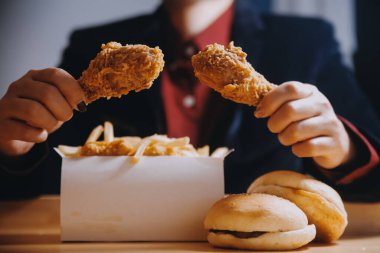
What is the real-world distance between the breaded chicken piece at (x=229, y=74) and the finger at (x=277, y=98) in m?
0.02

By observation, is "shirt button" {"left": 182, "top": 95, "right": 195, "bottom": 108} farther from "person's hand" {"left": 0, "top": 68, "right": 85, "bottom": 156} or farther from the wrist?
"person's hand" {"left": 0, "top": 68, "right": 85, "bottom": 156}

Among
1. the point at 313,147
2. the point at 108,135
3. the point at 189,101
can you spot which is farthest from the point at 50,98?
the point at 189,101

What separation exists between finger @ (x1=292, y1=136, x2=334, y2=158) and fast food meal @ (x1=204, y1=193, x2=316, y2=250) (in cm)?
19

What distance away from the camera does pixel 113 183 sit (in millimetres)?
1036

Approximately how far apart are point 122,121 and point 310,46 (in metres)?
1.04

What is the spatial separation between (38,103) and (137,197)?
314 millimetres

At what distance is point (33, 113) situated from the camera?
1.08 m

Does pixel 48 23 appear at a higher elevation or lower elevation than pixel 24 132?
higher

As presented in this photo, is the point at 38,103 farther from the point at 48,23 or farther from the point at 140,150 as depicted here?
the point at 48,23

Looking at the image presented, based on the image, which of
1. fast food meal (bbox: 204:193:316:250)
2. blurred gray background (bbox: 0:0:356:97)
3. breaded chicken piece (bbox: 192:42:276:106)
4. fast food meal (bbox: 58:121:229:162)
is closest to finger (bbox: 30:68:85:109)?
fast food meal (bbox: 58:121:229:162)

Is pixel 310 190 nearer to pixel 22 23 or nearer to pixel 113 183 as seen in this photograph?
pixel 113 183

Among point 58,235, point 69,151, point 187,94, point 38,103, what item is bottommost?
point 58,235

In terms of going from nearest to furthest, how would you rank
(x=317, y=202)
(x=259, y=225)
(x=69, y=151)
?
(x=259, y=225), (x=317, y=202), (x=69, y=151)

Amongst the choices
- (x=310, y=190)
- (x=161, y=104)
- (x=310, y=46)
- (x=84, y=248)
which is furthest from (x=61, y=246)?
(x=310, y=46)
